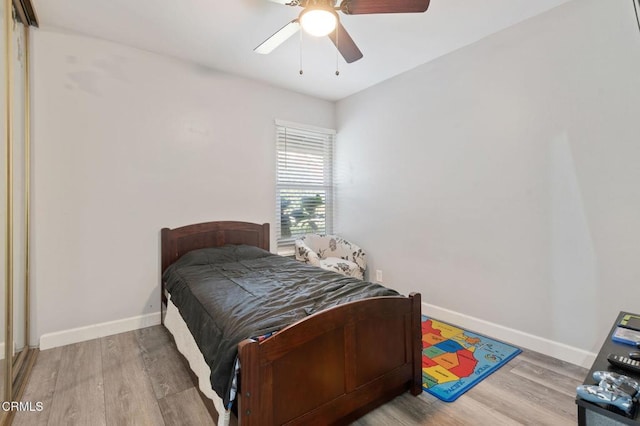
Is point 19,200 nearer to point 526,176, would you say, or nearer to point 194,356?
point 194,356

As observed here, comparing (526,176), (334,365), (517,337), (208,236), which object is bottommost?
(517,337)

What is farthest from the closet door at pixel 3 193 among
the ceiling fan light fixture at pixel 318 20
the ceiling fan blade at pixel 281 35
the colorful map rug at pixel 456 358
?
the colorful map rug at pixel 456 358

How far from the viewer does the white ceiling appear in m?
2.23

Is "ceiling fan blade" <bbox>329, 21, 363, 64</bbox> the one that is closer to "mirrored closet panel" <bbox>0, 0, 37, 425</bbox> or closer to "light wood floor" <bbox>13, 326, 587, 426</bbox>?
"mirrored closet panel" <bbox>0, 0, 37, 425</bbox>

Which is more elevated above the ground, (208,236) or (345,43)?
(345,43)

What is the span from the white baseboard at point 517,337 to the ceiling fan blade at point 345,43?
8.37ft

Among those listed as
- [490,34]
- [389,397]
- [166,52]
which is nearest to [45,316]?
[166,52]

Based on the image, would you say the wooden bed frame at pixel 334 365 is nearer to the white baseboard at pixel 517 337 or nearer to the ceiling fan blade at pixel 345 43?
the white baseboard at pixel 517 337

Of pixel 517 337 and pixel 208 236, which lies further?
pixel 208 236

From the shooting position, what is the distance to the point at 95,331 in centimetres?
265

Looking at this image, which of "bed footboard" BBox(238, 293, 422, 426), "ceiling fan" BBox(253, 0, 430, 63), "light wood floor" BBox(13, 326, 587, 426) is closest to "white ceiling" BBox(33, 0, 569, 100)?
"ceiling fan" BBox(253, 0, 430, 63)

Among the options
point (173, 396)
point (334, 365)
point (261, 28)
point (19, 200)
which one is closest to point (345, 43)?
point (261, 28)

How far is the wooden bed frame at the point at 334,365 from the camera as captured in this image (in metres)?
1.29

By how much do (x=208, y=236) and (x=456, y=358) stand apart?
8.53ft
